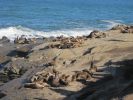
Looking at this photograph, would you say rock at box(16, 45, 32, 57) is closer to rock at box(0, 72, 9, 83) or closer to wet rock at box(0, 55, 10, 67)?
wet rock at box(0, 55, 10, 67)

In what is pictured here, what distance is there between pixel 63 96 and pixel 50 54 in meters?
5.27

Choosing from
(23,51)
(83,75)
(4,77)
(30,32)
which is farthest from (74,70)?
(30,32)

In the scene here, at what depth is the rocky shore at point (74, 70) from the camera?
34.3 feet

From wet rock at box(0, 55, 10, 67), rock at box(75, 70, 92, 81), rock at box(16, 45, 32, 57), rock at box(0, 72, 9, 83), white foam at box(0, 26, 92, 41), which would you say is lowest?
rock at box(0, 72, 9, 83)

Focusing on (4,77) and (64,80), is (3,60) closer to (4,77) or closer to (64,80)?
(4,77)

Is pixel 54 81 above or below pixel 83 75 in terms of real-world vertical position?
below

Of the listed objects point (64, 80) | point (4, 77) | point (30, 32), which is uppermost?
point (30, 32)

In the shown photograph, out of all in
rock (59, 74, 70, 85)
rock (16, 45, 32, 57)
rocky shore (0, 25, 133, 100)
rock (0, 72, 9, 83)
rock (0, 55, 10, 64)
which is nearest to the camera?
rocky shore (0, 25, 133, 100)

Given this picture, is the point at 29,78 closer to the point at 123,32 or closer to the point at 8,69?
the point at 8,69

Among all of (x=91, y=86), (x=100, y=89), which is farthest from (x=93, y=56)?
(x=100, y=89)

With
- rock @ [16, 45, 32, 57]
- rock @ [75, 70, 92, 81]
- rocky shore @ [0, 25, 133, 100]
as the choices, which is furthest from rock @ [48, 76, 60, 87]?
rock @ [16, 45, 32, 57]

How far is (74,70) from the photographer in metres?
13.4

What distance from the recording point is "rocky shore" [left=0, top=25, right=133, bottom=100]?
10.5 m

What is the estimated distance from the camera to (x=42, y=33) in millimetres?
29188
